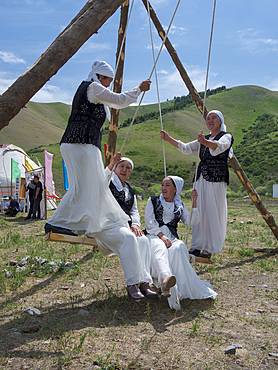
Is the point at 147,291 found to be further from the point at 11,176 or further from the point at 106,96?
the point at 11,176

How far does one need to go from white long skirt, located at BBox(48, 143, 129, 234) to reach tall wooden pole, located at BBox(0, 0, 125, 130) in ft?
2.99

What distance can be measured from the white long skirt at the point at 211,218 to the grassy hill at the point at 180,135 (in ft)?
93.9

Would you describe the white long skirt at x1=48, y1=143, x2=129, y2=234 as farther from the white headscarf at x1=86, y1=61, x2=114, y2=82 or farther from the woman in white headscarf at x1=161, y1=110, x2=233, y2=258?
the woman in white headscarf at x1=161, y1=110, x2=233, y2=258

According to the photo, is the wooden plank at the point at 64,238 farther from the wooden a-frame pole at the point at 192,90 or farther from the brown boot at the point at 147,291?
the wooden a-frame pole at the point at 192,90

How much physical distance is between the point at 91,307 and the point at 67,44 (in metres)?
2.51

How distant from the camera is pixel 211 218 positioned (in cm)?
525

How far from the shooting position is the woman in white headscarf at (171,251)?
12.3 ft

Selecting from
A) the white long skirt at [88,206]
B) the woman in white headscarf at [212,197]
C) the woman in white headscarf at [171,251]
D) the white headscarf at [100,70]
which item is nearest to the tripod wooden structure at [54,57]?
the white headscarf at [100,70]

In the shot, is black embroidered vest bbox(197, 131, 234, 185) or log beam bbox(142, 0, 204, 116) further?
log beam bbox(142, 0, 204, 116)

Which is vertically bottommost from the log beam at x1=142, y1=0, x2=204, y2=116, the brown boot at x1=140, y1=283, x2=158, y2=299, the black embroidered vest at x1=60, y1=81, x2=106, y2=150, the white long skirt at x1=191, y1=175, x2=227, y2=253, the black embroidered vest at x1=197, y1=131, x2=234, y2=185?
the brown boot at x1=140, y1=283, x2=158, y2=299

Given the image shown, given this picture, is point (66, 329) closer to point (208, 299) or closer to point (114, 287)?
point (114, 287)

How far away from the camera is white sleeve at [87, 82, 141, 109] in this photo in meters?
3.67

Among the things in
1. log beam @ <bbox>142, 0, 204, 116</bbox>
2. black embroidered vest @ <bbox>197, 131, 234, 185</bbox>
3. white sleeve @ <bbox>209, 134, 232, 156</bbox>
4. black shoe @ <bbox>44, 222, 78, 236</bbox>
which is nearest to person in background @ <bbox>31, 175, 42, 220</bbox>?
log beam @ <bbox>142, 0, 204, 116</bbox>

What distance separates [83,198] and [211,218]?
2.14m
